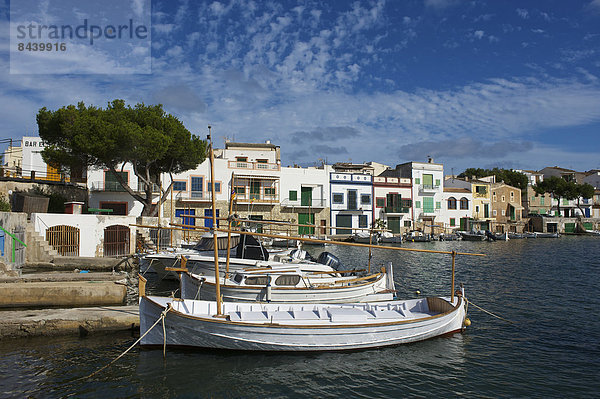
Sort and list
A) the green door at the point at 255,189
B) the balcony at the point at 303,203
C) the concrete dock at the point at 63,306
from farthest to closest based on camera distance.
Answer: the balcony at the point at 303,203, the green door at the point at 255,189, the concrete dock at the point at 63,306

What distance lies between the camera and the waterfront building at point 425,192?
54.9m

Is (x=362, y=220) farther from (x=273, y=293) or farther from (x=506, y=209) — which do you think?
(x=273, y=293)

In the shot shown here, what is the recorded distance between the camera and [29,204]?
2459cm

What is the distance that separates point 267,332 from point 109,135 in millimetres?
24220

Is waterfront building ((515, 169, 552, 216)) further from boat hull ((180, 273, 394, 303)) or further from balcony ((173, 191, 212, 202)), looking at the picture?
boat hull ((180, 273, 394, 303))

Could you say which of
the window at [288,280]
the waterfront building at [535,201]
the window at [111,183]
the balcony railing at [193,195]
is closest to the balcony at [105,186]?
the window at [111,183]

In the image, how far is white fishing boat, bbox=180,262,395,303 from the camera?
42.4 feet

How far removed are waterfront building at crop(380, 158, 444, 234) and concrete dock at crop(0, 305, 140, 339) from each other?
155 feet

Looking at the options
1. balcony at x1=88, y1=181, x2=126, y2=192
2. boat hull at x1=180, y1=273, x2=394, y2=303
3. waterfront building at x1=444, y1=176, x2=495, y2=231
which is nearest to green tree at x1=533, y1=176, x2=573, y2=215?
waterfront building at x1=444, y1=176, x2=495, y2=231

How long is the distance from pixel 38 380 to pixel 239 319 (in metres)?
4.40

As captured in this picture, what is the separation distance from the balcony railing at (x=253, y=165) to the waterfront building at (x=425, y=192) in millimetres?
19880

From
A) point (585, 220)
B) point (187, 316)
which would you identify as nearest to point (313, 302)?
point (187, 316)

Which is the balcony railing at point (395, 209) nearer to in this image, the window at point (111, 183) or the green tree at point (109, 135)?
the green tree at point (109, 135)

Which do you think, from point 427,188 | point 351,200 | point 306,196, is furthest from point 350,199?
point 427,188
